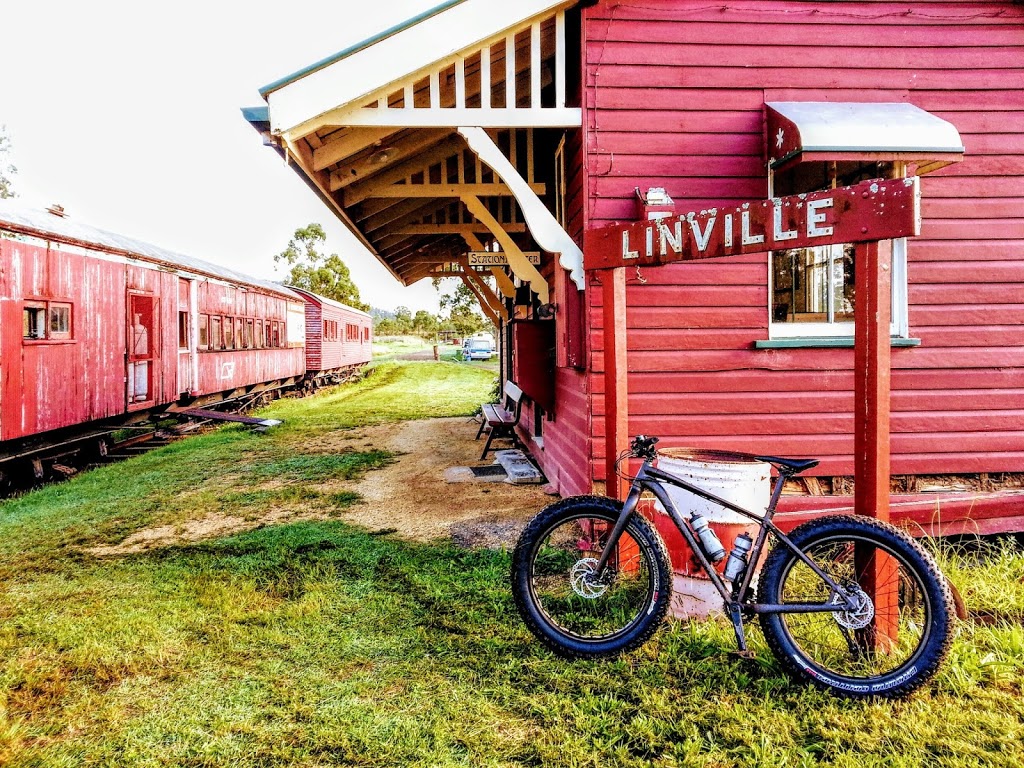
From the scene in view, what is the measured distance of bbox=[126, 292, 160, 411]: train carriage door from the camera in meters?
9.80

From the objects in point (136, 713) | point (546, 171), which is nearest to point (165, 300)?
point (546, 171)

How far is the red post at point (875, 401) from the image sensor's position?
2750 millimetres

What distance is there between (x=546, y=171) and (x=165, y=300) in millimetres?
8037

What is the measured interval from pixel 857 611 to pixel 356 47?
4.49 m

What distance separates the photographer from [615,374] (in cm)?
357

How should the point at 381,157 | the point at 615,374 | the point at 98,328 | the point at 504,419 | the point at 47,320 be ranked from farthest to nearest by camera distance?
the point at 98,328
the point at 504,419
the point at 47,320
the point at 381,157
the point at 615,374

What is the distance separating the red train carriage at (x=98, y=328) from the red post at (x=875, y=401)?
8377 mm

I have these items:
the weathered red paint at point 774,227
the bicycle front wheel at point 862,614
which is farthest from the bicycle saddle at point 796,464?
the weathered red paint at point 774,227

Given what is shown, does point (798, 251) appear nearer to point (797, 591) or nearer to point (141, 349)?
point (797, 591)

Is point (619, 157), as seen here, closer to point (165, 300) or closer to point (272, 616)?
point (272, 616)

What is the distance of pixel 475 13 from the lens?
168 inches

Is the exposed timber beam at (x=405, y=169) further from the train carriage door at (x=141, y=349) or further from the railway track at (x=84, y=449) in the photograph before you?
the train carriage door at (x=141, y=349)

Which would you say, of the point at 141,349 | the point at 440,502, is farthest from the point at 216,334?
the point at 440,502

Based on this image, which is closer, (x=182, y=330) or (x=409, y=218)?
(x=409, y=218)
